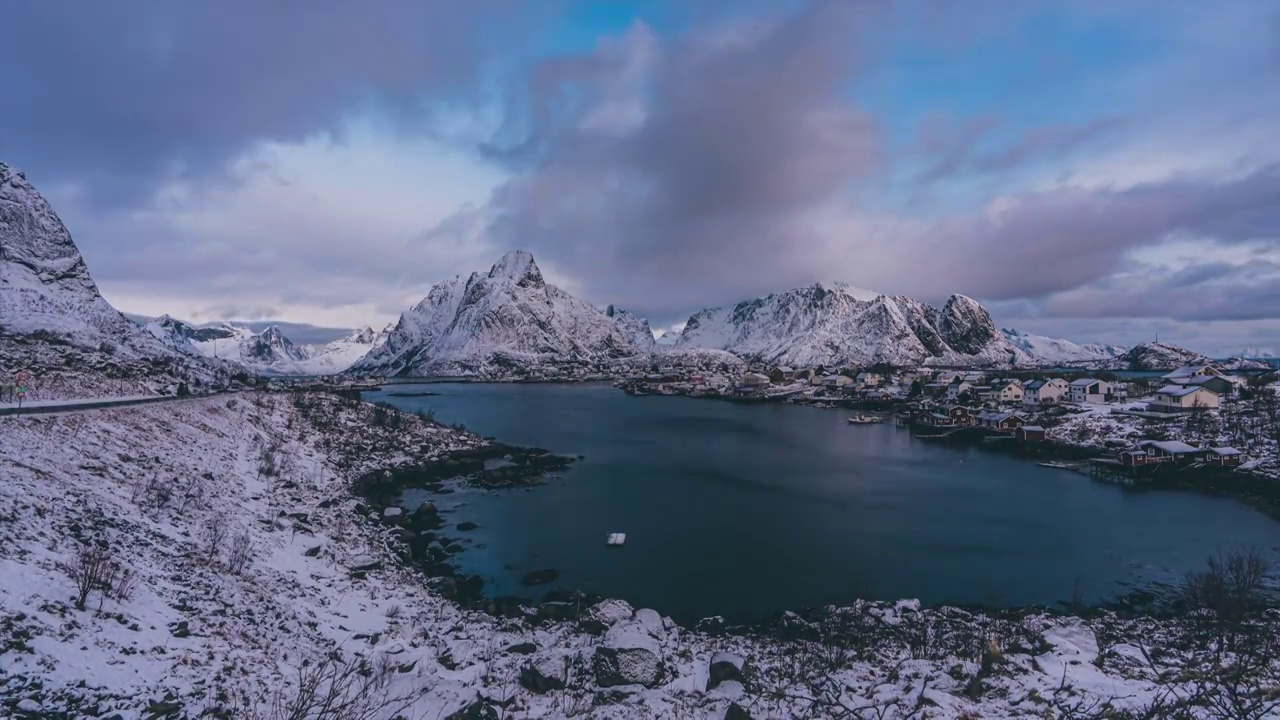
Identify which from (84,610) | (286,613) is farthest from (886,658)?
(84,610)

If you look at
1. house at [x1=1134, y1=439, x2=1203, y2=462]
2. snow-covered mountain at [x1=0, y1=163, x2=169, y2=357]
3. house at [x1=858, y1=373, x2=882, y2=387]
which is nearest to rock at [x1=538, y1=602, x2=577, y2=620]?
house at [x1=1134, y1=439, x2=1203, y2=462]

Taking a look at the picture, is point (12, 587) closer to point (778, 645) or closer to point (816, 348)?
point (778, 645)

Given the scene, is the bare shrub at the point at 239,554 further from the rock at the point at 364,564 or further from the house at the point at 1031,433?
the house at the point at 1031,433

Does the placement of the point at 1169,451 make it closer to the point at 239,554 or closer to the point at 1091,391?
the point at 1091,391

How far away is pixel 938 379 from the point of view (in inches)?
2975

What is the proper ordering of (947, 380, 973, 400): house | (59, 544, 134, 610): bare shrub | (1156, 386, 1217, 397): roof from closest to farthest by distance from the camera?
(59, 544, 134, 610): bare shrub, (1156, 386, 1217, 397): roof, (947, 380, 973, 400): house

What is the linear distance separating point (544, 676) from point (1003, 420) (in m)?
45.8

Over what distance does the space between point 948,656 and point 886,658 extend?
115 cm

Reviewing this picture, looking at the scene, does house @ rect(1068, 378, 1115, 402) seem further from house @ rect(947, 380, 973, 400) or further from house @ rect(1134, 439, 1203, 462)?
house @ rect(1134, 439, 1203, 462)

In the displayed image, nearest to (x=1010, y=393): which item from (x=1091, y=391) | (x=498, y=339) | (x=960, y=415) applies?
(x=1091, y=391)

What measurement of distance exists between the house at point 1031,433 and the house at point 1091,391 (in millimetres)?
16148

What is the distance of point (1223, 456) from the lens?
28906 mm

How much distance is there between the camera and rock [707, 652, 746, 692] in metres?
8.91

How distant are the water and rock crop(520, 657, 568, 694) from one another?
5.37 m
